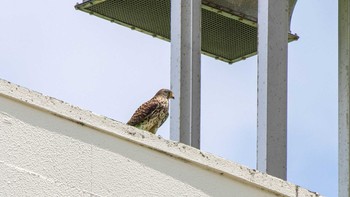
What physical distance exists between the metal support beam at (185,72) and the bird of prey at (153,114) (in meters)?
1.73

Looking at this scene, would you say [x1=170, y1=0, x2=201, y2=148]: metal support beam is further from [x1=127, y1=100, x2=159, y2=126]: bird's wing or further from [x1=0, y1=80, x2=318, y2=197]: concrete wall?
[x1=0, y1=80, x2=318, y2=197]: concrete wall

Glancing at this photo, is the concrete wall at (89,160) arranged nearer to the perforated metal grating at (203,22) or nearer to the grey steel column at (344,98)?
the grey steel column at (344,98)

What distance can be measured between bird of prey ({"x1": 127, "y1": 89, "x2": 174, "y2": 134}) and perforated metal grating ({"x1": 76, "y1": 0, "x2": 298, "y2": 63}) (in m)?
0.59

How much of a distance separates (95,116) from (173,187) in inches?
19.4

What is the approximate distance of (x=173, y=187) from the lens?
5.48 meters

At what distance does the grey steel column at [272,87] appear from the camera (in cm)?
762

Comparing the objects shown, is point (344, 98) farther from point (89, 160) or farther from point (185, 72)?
point (89, 160)

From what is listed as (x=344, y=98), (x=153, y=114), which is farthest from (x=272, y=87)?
(x=153, y=114)

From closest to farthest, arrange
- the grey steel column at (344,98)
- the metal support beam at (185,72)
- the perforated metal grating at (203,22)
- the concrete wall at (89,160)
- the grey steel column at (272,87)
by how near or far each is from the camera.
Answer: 1. the concrete wall at (89,160)
2. the grey steel column at (272,87)
3. the metal support beam at (185,72)
4. the grey steel column at (344,98)
5. the perforated metal grating at (203,22)

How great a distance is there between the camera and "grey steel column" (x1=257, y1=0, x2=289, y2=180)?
7.62 m

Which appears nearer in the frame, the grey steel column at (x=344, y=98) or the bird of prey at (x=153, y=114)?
the grey steel column at (x=344, y=98)

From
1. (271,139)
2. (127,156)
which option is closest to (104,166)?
(127,156)

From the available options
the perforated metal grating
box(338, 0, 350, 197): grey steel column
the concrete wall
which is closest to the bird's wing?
the perforated metal grating

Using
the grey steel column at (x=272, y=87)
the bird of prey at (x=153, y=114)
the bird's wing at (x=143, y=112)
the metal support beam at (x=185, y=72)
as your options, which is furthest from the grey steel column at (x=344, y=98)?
the bird's wing at (x=143, y=112)
